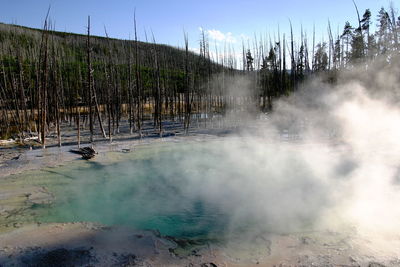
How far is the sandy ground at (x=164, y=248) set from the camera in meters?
4.38

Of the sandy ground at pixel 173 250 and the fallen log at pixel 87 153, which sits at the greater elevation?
the fallen log at pixel 87 153

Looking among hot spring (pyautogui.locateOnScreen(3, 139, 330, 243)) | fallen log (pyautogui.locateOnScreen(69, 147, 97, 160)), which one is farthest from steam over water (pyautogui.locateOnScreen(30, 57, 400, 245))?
fallen log (pyautogui.locateOnScreen(69, 147, 97, 160))

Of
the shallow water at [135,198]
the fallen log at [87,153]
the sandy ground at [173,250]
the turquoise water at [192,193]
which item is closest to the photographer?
the sandy ground at [173,250]

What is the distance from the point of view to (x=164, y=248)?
4887 mm

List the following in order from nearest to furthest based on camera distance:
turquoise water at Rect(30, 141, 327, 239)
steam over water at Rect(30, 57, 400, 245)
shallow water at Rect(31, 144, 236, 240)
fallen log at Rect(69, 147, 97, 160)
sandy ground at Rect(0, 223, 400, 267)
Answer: sandy ground at Rect(0, 223, 400, 267)
steam over water at Rect(30, 57, 400, 245)
turquoise water at Rect(30, 141, 327, 239)
shallow water at Rect(31, 144, 236, 240)
fallen log at Rect(69, 147, 97, 160)

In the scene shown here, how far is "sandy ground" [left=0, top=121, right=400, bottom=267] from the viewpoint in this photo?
4375 mm

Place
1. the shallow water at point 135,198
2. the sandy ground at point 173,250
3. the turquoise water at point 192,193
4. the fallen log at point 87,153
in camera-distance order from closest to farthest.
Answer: the sandy ground at point 173,250, the turquoise water at point 192,193, the shallow water at point 135,198, the fallen log at point 87,153

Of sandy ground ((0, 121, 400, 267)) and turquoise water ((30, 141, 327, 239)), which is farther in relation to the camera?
turquoise water ((30, 141, 327, 239))

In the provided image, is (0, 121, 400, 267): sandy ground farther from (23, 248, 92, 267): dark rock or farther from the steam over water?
the steam over water

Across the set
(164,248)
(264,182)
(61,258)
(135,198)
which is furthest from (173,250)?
(264,182)

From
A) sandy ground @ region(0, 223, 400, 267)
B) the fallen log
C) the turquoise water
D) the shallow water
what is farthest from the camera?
the fallen log

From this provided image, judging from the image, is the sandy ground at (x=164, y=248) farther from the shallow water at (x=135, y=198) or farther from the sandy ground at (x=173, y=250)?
the shallow water at (x=135, y=198)

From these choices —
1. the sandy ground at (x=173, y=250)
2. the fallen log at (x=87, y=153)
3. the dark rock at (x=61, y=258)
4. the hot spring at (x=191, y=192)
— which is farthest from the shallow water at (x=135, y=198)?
the dark rock at (x=61, y=258)

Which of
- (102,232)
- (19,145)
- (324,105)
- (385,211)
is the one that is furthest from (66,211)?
(324,105)
